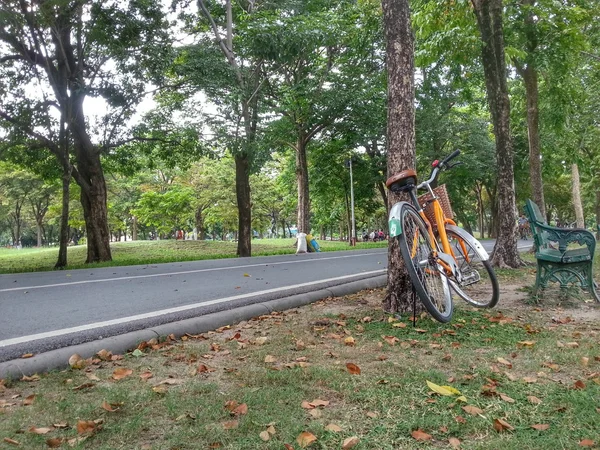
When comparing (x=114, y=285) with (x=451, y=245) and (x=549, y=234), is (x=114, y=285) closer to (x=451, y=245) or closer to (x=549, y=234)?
(x=451, y=245)

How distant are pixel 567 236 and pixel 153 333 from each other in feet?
16.0

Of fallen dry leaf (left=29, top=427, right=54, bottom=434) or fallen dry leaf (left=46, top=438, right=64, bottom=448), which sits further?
fallen dry leaf (left=29, top=427, right=54, bottom=434)

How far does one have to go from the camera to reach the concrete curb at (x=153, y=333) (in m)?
3.38

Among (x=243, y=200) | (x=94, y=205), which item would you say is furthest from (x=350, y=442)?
(x=243, y=200)

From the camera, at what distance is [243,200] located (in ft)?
63.9

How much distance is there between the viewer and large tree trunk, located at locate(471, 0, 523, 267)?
31.9 feet

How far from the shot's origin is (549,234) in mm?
5824

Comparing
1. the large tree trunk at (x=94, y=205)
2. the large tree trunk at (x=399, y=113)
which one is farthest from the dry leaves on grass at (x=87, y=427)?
the large tree trunk at (x=94, y=205)

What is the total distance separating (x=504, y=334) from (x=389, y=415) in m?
2.27

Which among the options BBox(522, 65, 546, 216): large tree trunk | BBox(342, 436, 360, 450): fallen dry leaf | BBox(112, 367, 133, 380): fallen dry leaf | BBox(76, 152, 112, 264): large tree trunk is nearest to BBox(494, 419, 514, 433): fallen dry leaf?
BBox(342, 436, 360, 450): fallen dry leaf

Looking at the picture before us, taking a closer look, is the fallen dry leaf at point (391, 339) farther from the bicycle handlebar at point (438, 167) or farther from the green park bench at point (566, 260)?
the green park bench at point (566, 260)

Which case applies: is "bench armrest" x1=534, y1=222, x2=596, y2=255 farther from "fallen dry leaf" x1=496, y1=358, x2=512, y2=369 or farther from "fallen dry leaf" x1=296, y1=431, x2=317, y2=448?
"fallen dry leaf" x1=296, y1=431, x2=317, y2=448

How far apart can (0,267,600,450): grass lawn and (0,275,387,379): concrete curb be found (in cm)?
12

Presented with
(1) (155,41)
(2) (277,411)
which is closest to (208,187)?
(1) (155,41)
